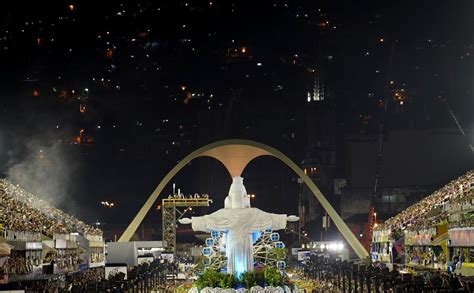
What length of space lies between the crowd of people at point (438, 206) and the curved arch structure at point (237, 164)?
11644 mm

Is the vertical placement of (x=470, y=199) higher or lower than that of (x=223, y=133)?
lower

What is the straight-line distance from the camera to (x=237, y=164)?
6438 centimetres

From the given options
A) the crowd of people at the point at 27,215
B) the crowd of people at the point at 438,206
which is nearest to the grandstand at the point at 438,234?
the crowd of people at the point at 438,206

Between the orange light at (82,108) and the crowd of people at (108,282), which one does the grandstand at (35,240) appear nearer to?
the crowd of people at (108,282)

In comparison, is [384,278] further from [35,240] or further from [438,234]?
[35,240]

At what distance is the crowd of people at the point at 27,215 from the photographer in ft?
99.5

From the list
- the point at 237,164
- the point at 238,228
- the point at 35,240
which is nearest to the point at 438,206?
the point at 238,228

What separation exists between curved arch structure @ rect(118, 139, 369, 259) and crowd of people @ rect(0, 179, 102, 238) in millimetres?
12242

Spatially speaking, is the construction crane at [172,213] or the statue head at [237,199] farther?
the construction crane at [172,213]

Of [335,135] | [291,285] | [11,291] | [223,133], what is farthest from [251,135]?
[11,291]

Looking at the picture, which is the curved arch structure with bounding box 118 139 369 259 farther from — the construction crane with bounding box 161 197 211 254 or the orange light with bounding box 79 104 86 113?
the orange light with bounding box 79 104 86 113

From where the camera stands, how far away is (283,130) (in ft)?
258

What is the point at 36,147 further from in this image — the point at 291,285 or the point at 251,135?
the point at 291,285

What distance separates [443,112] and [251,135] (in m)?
20.3
